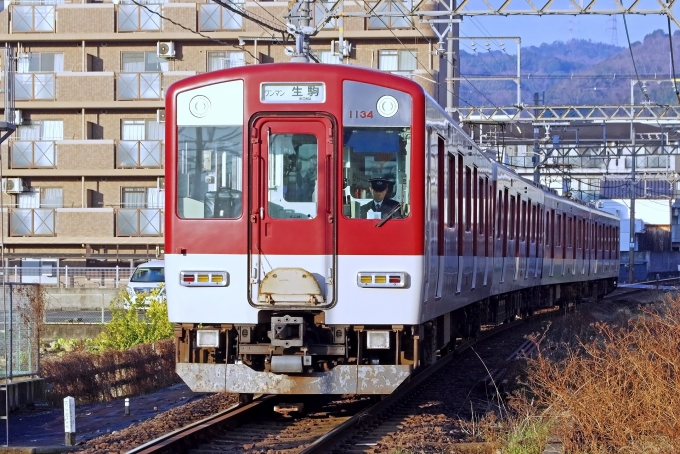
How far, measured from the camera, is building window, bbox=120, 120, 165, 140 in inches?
1406

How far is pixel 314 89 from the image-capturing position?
9266mm

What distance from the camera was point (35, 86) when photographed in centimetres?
3578

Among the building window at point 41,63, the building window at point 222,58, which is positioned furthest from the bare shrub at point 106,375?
the building window at point 41,63

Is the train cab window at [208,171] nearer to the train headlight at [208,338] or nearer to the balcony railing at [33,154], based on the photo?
the train headlight at [208,338]

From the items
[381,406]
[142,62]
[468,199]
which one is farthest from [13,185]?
[381,406]

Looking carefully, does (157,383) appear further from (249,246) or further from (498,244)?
(249,246)

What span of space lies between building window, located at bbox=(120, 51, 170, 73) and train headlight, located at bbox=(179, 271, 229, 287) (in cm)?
2749

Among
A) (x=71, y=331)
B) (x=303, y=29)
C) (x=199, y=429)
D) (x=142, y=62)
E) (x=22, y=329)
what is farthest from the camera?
(x=142, y=62)

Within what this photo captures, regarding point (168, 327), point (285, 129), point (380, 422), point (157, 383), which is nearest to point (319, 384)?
point (380, 422)

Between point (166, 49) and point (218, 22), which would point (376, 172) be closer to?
point (166, 49)

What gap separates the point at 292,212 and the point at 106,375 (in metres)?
7.44

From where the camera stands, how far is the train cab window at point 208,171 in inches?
364

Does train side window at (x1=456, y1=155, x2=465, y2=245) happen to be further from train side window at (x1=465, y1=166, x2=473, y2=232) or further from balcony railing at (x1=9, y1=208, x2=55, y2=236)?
balcony railing at (x1=9, y1=208, x2=55, y2=236)

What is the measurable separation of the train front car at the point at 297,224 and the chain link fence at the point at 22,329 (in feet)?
14.0
